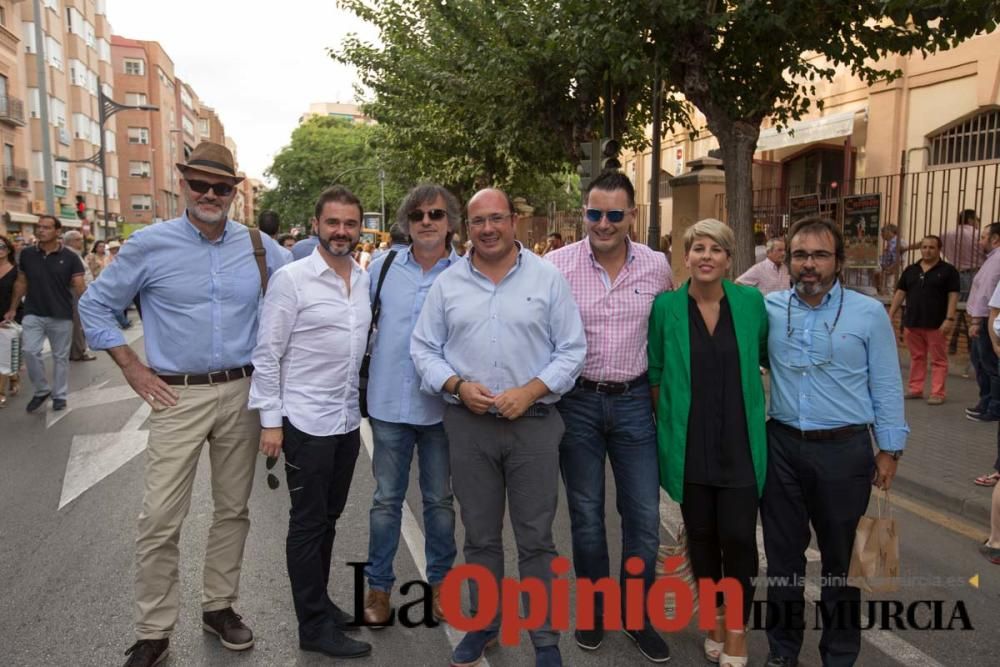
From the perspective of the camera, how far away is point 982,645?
3.54 m

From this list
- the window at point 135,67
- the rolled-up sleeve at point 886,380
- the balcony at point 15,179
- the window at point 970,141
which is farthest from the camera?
the window at point 135,67

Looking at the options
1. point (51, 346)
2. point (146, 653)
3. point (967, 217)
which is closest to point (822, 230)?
point (146, 653)

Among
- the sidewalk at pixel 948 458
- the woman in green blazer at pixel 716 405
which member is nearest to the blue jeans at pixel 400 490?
the woman in green blazer at pixel 716 405

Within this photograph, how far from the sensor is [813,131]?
635 inches

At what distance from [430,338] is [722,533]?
1441mm

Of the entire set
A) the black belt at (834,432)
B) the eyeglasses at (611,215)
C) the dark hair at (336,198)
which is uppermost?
the dark hair at (336,198)

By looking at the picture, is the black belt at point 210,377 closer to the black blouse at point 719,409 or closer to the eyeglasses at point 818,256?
A: the black blouse at point 719,409

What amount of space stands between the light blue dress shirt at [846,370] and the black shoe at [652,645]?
1081 mm

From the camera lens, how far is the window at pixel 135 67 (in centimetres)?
6272

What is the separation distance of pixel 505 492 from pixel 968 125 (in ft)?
42.8

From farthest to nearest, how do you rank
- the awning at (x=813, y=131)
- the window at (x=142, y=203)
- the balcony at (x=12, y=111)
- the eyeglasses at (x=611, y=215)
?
the window at (x=142, y=203) → the balcony at (x=12, y=111) → the awning at (x=813, y=131) → the eyeglasses at (x=611, y=215)

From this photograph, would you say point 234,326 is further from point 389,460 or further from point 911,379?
point 911,379

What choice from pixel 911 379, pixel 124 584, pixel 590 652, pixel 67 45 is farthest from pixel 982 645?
pixel 67 45

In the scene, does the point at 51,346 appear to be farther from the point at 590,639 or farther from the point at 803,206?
the point at 803,206
